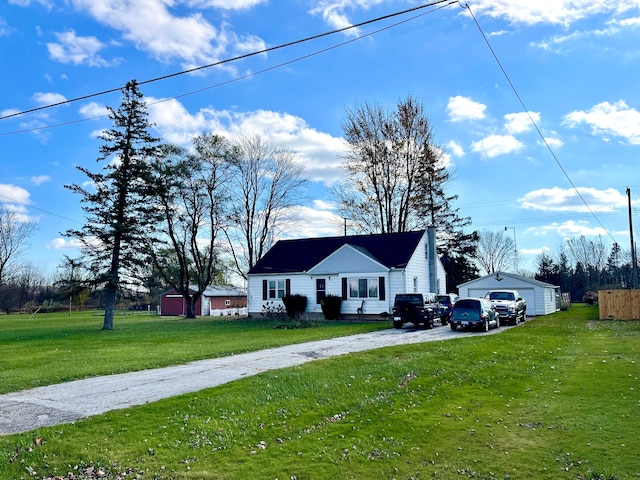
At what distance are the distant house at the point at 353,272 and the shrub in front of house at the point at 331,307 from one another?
0.53 m

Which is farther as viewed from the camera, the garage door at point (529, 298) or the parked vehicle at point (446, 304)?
the garage door at point (529, 298)

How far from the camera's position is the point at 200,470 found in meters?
6.02

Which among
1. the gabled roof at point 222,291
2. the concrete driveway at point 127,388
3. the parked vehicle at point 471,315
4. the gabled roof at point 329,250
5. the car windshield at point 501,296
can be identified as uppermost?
the gabled roof at point 329,250

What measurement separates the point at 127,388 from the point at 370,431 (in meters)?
5.73

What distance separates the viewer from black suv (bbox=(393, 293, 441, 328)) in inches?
960

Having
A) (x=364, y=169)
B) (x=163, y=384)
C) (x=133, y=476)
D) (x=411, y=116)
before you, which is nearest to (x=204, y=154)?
(x=364, y=169)

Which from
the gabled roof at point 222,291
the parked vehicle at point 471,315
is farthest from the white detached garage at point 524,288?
the gabled roof at point 222,291

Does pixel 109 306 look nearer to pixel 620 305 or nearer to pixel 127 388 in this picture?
pixel 127 388

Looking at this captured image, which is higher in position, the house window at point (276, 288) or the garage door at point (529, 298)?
the house window at point (276, 288)

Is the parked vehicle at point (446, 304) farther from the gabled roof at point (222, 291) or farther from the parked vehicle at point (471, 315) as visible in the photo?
the gabled roof at point (222, 291)

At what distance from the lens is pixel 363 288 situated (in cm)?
3181

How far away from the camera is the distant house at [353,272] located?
31.2m

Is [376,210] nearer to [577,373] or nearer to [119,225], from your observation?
[119,225]

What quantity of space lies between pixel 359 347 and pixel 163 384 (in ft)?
25.1
